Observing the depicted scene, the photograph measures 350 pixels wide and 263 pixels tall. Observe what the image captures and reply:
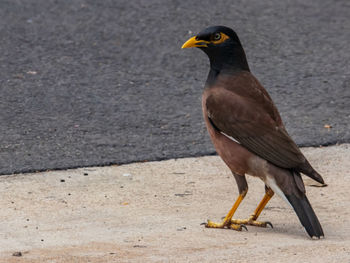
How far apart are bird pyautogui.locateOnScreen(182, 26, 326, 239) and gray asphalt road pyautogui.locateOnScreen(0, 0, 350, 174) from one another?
1.40 meters

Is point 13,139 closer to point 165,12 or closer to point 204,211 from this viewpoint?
point 204,211

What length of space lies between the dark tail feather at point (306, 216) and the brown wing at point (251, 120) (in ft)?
0.81

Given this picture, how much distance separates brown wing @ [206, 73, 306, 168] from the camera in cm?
569

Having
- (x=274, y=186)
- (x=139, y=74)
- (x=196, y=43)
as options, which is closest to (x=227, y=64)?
(x=196, y=43)

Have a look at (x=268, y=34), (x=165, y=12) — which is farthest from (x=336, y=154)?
(x=165, y=12)

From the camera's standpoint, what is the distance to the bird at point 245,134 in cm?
564

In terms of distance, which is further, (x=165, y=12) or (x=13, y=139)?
(x=165, y=12)

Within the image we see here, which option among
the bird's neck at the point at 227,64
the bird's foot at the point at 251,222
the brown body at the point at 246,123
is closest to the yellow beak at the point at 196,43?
the bird's neck at the point at 227,64

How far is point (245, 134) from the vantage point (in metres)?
5.78

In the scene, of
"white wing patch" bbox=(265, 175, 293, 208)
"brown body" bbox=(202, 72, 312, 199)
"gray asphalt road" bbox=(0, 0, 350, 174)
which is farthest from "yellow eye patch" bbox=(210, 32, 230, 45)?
"gray asphalt road" bbox=(0, 0, 350, 174)

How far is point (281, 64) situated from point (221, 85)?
3.86 m

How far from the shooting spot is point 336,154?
7309 mm

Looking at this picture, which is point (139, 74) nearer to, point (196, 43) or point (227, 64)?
Answer: point (196, 43)

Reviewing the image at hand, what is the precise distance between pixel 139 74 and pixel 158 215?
3.61 meters
